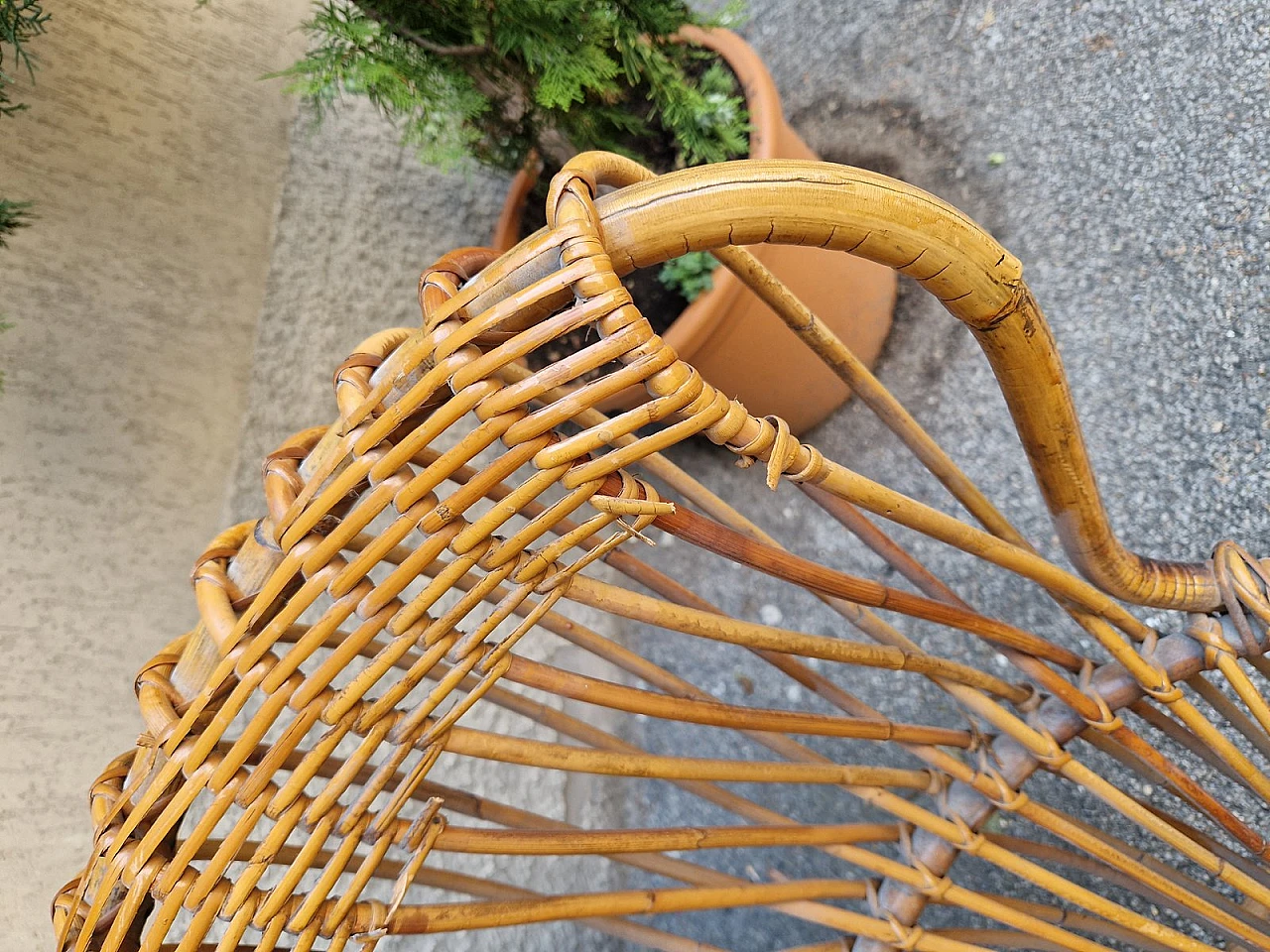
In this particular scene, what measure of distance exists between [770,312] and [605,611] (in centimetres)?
65

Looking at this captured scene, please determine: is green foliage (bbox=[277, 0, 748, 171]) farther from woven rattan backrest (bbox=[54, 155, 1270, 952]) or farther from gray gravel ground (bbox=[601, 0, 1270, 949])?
woven rattan backrest (bbox=[54, 155, 1270, 952])

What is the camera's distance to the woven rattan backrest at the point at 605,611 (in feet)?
1.11

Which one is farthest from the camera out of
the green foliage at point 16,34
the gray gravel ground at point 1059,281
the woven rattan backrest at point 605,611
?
the gray gravel ground at point 1059,281

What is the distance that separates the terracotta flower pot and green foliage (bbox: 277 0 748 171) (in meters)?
0.03

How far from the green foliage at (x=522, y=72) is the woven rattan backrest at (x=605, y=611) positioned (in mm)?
486

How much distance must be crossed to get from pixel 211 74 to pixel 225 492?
545mm

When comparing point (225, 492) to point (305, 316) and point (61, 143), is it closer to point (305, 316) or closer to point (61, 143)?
point (305, 316)

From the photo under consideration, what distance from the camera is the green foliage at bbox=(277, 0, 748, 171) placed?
32.6 inches

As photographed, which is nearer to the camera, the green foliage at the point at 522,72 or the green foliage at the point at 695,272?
the green foliage at the point at 522,72

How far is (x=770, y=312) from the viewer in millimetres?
1054

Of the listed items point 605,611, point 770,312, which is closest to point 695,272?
point 770,312

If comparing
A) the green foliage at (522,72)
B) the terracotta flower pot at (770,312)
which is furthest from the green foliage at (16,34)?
the terracotta flower pot at (770,312)

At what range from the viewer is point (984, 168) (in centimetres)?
112

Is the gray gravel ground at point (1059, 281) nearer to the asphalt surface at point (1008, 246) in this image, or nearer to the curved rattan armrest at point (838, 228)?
the asphalt surface at point (1008, 246)
